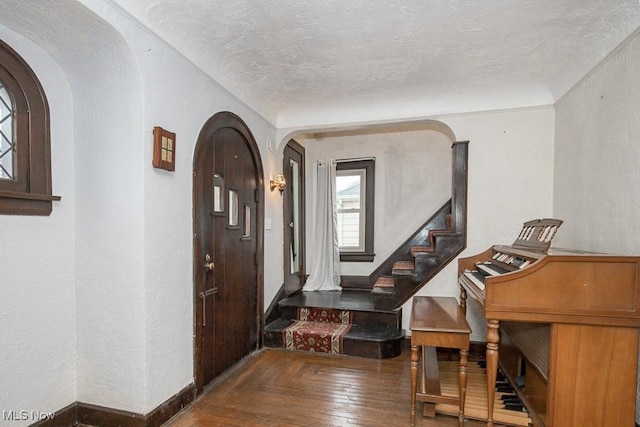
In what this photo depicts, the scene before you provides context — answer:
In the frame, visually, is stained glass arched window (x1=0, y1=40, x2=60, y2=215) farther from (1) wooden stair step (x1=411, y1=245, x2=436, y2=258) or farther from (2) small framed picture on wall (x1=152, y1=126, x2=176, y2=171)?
(1) wooden stair step (x1=411, y1=245, x2=436, y2=258)

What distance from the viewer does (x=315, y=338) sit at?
10.2ft

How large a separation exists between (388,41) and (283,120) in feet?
5.55

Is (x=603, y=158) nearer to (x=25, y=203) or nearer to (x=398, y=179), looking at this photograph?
(x=398, y=179)

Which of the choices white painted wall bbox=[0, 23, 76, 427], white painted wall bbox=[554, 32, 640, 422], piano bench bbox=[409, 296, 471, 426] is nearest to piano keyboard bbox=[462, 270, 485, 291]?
piano bench bbox=[409, 296, 471, 426]

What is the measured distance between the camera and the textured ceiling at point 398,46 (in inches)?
72.9

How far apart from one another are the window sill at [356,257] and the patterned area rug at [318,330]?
3.95 ft

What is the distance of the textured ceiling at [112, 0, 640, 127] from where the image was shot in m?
1.85

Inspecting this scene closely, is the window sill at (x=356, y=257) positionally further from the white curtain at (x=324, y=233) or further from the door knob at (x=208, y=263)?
the door knob at (x=208, y=263)

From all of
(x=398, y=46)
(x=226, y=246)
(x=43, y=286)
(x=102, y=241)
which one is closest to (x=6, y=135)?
(x=102, y=241)

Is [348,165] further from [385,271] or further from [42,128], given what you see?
[42,128]

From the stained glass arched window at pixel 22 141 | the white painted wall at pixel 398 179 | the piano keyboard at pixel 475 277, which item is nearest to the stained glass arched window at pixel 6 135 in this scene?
the stained glass arched window at pixel 22 141

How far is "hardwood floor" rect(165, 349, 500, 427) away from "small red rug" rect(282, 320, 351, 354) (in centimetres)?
9

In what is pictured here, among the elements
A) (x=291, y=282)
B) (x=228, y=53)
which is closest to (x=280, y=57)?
(x=228, y=53)

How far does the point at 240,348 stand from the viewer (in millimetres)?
2869
